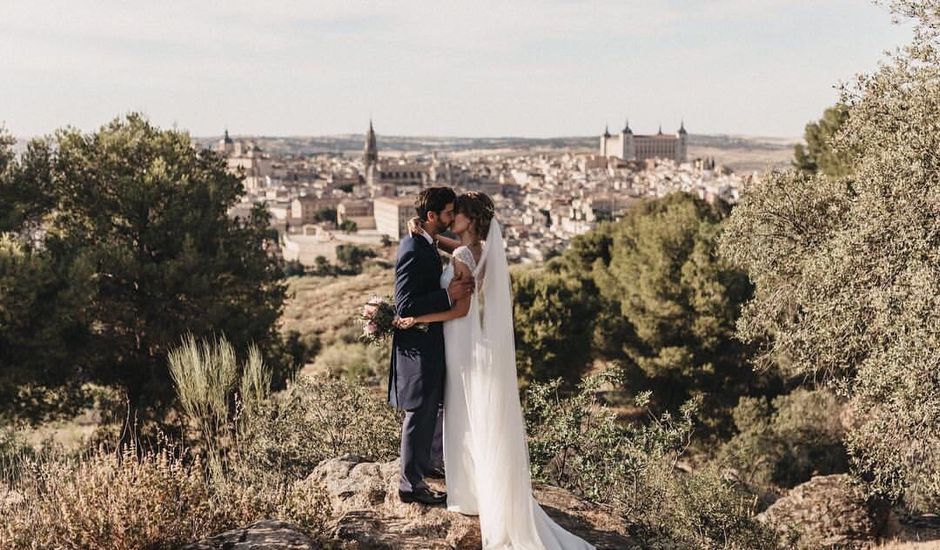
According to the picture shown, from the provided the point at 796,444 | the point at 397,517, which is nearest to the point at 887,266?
the point at 397,517

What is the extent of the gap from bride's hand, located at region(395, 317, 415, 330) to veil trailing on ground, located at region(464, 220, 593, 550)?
1.09 ft

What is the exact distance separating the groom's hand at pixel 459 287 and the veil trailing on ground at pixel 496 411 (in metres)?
0.06

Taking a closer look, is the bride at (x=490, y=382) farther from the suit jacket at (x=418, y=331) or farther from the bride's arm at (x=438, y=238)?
the bride's arm at (x=438, y=238)

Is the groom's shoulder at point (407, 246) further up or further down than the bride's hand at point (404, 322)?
further up

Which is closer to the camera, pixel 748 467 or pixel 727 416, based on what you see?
pixel 748 467

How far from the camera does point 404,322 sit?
4.72 meters

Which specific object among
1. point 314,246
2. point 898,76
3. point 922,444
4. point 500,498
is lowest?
point 314,246

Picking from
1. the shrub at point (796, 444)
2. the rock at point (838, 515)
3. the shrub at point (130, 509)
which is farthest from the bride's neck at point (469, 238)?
the shrub at point (796, 444)

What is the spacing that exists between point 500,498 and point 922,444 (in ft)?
15.3

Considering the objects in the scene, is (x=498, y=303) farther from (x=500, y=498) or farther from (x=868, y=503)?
(x=868, y=503)

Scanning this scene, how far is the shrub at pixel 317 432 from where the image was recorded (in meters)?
6.83

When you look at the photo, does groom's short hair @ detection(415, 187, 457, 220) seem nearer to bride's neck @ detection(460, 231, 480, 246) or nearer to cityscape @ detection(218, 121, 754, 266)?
bride's neck @ detection(460, 231, 480, 246)

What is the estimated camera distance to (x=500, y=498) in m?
4.66

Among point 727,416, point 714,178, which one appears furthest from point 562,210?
point 727,416
